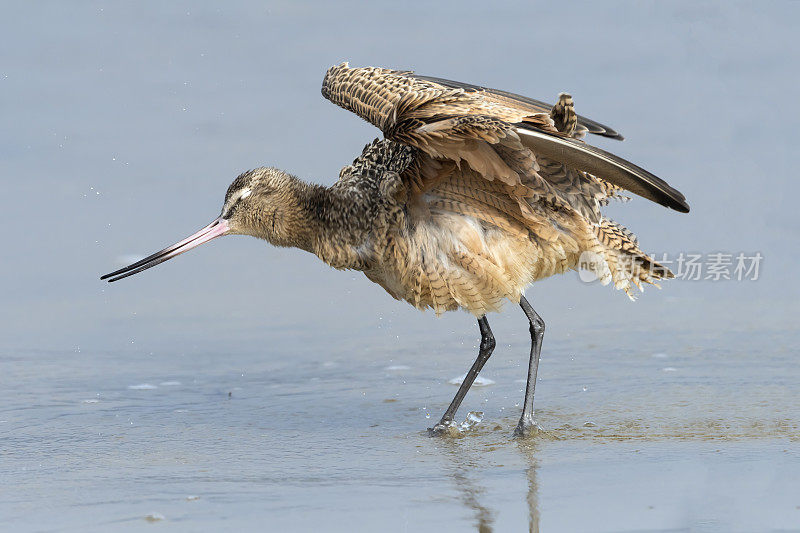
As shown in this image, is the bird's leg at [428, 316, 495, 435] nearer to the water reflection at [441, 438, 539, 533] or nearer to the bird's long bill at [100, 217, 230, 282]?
the water reflection at [441, 438, 539, 533]

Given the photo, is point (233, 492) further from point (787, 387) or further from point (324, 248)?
point (787, 387)

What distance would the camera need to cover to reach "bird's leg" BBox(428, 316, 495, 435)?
19.2ft

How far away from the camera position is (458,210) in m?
5.80

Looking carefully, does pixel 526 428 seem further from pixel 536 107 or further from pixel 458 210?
pixel 536 107

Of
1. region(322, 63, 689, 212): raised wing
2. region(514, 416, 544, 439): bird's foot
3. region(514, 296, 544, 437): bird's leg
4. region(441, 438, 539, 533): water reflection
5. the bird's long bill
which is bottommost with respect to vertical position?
region(441, 438, 539, 533): water reflection

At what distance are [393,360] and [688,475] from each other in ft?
9.92

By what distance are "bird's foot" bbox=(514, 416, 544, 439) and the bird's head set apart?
58.5 inches

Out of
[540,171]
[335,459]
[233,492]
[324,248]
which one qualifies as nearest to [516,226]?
[540,171]

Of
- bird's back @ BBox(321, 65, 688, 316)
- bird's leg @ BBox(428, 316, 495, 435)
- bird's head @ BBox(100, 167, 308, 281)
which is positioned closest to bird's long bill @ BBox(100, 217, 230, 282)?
bird's head @ BBox(100, 167, 308, 281)

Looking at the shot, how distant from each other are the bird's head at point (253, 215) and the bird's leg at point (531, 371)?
131 cm

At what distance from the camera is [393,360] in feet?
24.2

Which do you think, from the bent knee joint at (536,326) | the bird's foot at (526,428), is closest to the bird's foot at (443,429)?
the bird's foot at (526,428)

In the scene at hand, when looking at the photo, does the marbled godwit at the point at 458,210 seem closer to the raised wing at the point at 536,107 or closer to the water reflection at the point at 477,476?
the raised wing at the point at 536,107

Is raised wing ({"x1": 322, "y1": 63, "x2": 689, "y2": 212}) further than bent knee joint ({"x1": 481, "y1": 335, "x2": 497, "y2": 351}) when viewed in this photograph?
No
